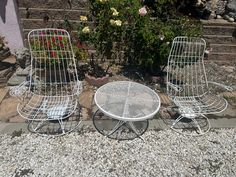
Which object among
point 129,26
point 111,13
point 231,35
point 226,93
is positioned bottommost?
point 226,93

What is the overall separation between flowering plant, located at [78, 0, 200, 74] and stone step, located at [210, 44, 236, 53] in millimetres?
1372

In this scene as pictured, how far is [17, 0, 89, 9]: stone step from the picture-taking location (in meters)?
4.94

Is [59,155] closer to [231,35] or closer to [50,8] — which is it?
[50,8]

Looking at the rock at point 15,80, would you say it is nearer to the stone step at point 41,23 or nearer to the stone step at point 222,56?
the stone step at point 41,23

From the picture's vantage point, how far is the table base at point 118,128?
3.50 meters

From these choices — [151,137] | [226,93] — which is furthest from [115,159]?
[226,93]

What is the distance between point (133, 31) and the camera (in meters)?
4.70

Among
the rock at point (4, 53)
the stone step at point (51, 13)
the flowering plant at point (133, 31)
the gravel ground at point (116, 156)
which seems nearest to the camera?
the gravel ground at point (116, 156)

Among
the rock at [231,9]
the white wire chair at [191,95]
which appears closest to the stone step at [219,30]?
the rock at [231,9]

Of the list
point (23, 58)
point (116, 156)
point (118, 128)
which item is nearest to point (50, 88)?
point (23, 58)

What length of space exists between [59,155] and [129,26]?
2.89 metres

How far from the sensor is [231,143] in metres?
3.53

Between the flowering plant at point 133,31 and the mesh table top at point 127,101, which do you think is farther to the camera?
the flowering plant at point 133,31

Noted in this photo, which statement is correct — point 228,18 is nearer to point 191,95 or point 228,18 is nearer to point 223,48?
point 223,48
